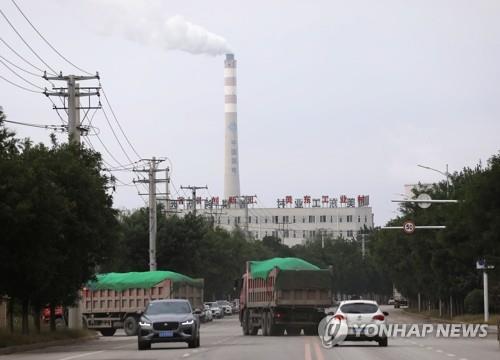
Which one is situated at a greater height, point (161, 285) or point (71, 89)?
point (71, 89)

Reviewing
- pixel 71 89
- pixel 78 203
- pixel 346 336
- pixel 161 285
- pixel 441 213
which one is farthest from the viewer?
pixel 441 213

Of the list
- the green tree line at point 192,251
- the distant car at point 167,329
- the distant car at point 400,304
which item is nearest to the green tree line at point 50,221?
the green tree line at point 192,251

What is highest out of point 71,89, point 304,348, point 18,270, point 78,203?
point 71,89

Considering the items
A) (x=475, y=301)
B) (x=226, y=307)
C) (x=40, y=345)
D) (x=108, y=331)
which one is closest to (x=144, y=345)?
(x=40, y=345)

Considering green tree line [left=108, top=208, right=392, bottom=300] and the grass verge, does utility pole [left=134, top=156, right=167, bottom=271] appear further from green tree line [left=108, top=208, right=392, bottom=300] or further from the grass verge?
the grass verge

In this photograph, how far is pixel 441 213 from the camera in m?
77.1

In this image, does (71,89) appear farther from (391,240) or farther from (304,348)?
(391,240)

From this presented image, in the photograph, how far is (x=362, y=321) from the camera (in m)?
39.9

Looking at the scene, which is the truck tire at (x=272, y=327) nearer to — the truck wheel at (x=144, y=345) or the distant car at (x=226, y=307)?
the truck wheel at (x=144, y=345)

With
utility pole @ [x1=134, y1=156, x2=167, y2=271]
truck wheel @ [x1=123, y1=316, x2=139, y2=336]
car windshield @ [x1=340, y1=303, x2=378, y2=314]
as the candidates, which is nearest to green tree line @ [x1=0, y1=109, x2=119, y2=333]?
truck wheel @ [x1=123, y1=316, x2=139, y2=336]

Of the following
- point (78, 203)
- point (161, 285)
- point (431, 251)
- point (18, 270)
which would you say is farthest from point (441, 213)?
point (18, 270)

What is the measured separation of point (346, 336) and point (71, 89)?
2223 centimetres

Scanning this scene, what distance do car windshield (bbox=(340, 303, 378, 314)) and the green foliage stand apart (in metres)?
36.8

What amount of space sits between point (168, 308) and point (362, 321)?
6.43 m
